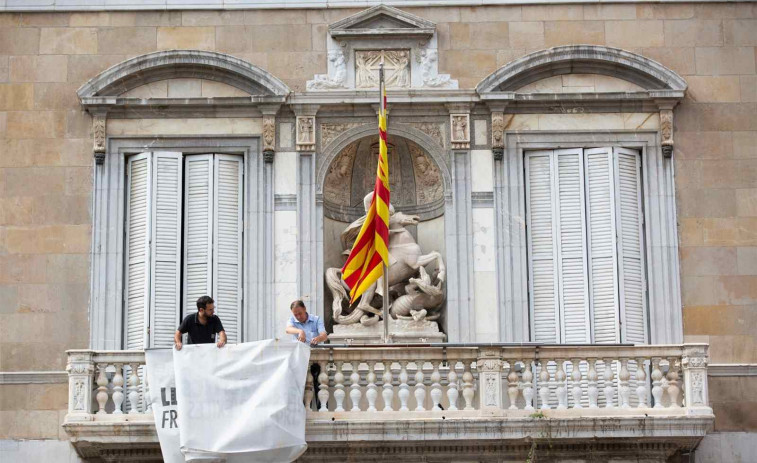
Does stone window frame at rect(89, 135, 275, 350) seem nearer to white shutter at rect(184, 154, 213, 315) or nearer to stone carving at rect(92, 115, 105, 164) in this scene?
stone carving at rect(92, 115, 105, 164)

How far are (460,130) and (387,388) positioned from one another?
423 cm

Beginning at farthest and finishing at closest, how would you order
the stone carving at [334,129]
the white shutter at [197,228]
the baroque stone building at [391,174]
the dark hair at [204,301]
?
the stone carving at [334,129]
the white shutter at [197,228]
the baroque stone building at [391,174]
the dark hair at [204,301]

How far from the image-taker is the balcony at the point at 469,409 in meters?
21.2

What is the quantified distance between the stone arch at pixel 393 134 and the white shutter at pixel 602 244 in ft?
6.18

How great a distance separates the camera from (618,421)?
69.6 ft

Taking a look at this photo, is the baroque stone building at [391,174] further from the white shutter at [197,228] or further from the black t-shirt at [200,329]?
the black t-shirt at [200,329]

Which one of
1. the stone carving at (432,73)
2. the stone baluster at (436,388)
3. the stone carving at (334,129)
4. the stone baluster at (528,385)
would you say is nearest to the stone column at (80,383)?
the stone baluster at (436,388)

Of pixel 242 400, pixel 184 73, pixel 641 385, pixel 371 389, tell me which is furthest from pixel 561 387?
pixel 184 73

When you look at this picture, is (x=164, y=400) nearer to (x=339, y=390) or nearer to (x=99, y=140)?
(x=339, y=390)

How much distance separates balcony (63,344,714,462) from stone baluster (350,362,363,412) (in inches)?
0.5

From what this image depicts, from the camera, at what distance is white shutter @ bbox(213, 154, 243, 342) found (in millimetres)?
23547

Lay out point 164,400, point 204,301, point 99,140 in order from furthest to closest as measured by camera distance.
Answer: point 99,140 < point 164,400 < point 204,301

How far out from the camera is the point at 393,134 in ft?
79.2

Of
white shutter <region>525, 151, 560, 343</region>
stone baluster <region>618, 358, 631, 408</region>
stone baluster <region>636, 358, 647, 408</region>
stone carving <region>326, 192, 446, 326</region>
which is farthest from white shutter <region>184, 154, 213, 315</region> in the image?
stone baluster <region>636, 358, 647, 408</region>
